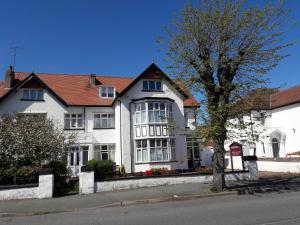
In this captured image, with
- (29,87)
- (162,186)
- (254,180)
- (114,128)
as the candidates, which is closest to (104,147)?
(114,128)

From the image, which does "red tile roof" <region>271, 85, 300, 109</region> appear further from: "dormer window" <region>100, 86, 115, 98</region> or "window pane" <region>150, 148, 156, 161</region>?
"dormer window" <region>100, 86, 115, 98</region>

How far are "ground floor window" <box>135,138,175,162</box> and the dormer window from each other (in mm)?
6593

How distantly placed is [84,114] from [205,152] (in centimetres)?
1431

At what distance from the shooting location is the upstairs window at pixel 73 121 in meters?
26.7

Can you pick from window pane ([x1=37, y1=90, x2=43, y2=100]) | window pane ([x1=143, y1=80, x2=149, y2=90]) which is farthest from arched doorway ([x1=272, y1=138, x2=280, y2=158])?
window pane ([x1=37, y1=90, x2=43, y2=100])

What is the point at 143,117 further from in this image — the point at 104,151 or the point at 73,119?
the point at 73,119

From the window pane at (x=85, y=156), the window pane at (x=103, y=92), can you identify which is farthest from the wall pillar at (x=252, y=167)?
the window pane at (x=103, y=92)

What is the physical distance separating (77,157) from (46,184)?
434 inches

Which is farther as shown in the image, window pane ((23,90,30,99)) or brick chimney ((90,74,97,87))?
brick chimney ((90,74,97,87))

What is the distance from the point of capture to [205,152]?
105 ft

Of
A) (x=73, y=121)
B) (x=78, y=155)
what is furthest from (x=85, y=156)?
(x=73, y=121)

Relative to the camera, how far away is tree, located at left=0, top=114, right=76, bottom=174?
55.1 feet

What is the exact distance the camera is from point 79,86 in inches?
1195

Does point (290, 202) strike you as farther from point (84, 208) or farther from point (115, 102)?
point (115, 102)
